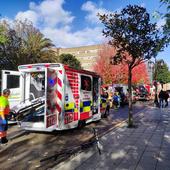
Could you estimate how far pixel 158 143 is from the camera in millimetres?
8688

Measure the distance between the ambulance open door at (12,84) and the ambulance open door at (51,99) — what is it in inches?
143

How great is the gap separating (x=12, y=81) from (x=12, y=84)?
0.53 ft

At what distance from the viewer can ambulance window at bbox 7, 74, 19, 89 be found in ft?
42.4

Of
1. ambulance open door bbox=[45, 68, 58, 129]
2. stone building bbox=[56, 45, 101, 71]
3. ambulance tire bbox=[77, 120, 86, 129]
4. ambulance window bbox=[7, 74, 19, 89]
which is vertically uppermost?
stone building bbox=[56, 45, 101, 71]

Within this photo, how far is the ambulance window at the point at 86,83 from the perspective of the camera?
38.2 ft

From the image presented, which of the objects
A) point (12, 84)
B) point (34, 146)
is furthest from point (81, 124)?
point (12, 84)

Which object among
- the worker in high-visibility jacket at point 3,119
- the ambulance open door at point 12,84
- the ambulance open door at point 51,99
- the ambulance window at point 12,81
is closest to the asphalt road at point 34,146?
the worker in high-visibility jacket at point 3,119

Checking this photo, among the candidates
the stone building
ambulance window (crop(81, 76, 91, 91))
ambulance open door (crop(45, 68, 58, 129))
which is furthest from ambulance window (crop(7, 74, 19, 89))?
the stone building

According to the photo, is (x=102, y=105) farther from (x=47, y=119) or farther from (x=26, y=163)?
(x=26, y=163)

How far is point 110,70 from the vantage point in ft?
137

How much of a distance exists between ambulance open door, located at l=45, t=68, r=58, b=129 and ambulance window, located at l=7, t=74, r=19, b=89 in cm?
393

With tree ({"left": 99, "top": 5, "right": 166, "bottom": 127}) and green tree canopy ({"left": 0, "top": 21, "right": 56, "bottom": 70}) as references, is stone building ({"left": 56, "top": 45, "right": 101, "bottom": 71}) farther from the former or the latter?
tree ({"left": 99, "top": 5, "right": 166, "bottom": 127})

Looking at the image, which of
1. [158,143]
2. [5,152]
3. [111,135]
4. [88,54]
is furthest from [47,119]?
[88,54]

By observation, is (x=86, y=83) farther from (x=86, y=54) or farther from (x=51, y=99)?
(x=86, y=54)
